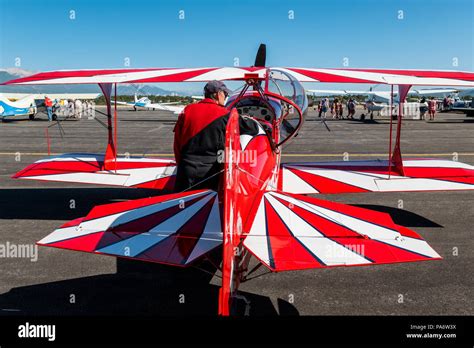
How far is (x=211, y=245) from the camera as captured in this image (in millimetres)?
3156

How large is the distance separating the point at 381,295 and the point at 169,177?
3.97m

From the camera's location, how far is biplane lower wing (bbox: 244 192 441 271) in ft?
9.42

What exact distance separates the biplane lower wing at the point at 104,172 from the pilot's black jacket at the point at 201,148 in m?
2.62

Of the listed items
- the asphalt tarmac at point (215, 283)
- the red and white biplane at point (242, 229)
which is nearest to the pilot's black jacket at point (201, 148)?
the red and white biplane at point (242, 229)

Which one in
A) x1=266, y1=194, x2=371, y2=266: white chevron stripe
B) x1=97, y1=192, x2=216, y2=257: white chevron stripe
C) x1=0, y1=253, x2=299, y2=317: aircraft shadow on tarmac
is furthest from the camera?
x1=0, y1=253, x2=299, y2=317: aircraft shadow on tarmac

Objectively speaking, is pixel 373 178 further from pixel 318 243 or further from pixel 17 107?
pixel 17 107

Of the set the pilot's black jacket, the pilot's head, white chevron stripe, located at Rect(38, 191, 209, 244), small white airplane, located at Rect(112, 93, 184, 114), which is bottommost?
white chevron stripe, located at Rect(38, 191, 209, 244)

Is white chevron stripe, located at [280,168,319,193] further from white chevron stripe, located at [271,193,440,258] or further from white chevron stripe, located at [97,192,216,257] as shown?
white chevron stripe, located at [97,192,216,257]

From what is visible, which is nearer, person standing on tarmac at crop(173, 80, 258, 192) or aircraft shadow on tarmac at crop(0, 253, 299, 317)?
aircraft shadow on tarmac at crop(0, 253, 299, 317)

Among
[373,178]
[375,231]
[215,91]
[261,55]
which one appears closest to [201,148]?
[215,91]

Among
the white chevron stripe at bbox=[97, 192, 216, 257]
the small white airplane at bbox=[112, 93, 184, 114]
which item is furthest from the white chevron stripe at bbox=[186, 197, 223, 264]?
the small white airplane at bbox=[112, 93, 184, 114]

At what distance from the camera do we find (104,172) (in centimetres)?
740

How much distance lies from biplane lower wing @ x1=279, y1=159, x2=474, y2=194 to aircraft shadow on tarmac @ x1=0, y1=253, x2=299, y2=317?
252 cm

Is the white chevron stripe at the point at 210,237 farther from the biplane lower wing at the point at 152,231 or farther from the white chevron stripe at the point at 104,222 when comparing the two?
the white chevron stripe at the point at 104,222
